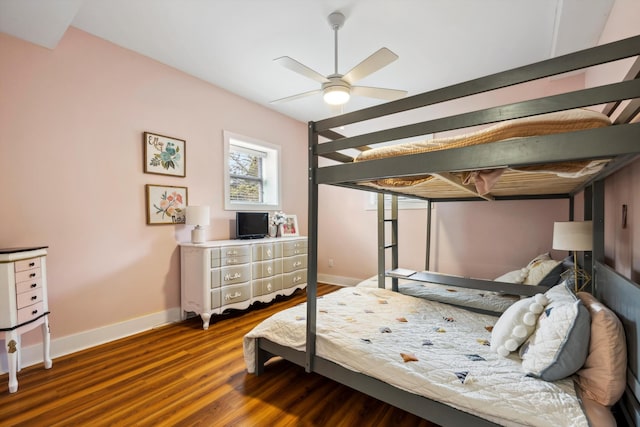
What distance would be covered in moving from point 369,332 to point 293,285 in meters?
2.24

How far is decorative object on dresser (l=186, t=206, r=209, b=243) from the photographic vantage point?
2.98 m

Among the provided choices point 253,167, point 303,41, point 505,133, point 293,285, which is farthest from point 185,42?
point 293,285

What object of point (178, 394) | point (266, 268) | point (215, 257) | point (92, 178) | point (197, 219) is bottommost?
point (178, 394)

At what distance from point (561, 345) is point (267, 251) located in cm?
283

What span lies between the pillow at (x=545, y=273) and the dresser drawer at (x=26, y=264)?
3.94m

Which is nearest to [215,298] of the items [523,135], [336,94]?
[336,94]

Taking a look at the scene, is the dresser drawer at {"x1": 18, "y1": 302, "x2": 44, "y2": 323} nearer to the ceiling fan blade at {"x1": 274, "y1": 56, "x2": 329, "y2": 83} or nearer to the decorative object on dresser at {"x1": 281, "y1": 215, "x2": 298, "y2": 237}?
the ceiling fan blade at {"x1": 274, "y1": 56, "x2": 329, "y2": 83}

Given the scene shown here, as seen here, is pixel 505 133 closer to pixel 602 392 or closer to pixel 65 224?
pixel 602 392

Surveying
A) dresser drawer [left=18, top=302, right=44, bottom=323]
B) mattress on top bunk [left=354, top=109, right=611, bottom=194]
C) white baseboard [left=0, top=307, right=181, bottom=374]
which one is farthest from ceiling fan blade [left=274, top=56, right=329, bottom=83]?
white baseboard [left=0, top=307, right=181, bottom=374]

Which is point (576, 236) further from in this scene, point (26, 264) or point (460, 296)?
point (26, 264)

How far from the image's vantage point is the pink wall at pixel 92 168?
2.18m

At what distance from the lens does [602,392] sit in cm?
115

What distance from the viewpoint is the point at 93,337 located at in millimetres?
2490

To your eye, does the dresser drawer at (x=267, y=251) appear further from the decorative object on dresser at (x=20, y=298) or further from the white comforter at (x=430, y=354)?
the decorative object on dresser at (x=20, y=298)
